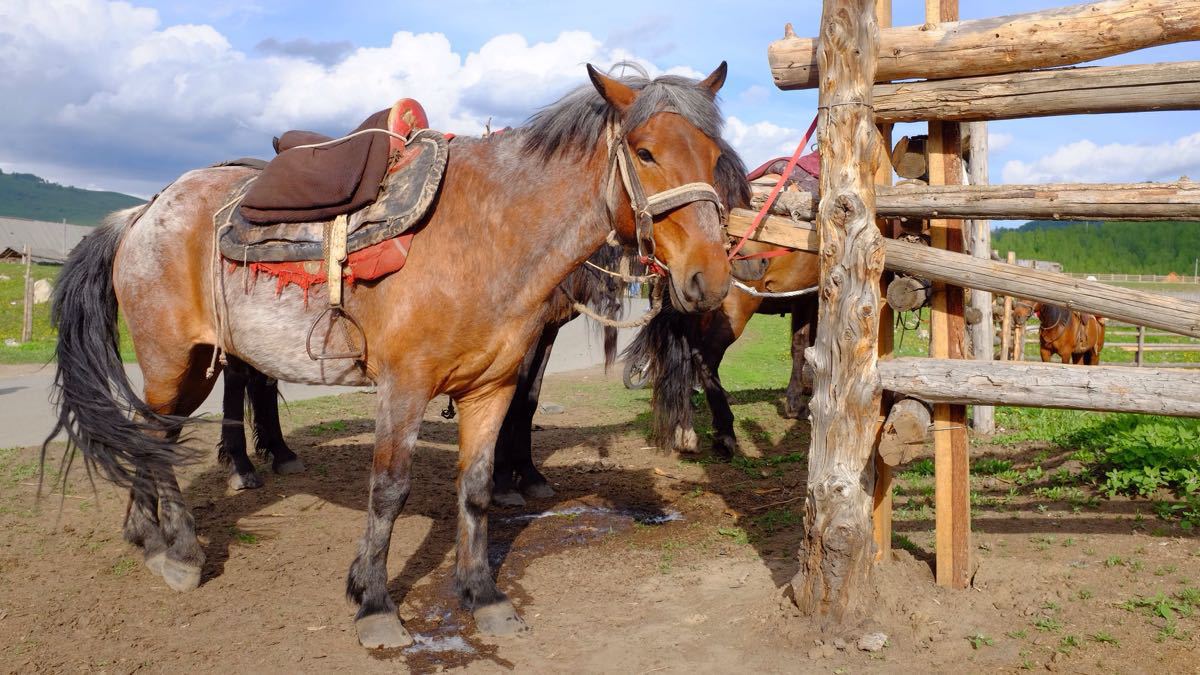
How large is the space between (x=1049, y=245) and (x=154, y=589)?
94.9m

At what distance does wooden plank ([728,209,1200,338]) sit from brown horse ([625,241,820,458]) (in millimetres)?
3353

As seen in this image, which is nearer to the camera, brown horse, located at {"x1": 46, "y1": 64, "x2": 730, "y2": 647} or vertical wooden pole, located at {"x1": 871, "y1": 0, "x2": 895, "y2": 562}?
brown horse, located at {"x1": 46, "y1": 64, "x2": 730, "y2": 647}

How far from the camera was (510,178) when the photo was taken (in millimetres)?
4117

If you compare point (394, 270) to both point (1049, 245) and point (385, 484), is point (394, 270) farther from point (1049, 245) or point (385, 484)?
point (1049, 245)

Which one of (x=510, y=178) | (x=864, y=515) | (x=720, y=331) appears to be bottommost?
(x=864, y=515)

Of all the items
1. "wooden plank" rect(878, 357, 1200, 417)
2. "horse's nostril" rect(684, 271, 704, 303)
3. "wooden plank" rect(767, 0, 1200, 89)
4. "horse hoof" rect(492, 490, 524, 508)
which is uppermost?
"wooden plank" rect(767, 0, 1200, 89)

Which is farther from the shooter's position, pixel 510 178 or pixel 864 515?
pixel 510 178

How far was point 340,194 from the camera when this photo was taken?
4.21 m

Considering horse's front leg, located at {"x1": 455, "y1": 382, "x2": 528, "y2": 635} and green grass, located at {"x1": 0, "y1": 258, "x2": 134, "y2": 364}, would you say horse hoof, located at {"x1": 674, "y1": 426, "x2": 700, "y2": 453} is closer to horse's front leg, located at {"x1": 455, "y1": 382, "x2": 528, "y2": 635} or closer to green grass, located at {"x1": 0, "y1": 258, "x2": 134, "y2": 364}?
horse's front leg, located at {"x1": 455, "y1": 382, "x2": 528, "y2": 635}

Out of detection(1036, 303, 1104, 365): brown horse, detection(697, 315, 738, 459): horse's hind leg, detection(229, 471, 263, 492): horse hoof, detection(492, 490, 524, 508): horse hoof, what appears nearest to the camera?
detection(492, 490, 524, 508): horse hoof

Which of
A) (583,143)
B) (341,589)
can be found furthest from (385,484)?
(583,143)

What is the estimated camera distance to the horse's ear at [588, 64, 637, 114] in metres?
3.69

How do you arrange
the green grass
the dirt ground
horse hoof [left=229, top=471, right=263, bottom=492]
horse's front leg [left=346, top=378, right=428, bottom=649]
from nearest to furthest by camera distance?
the dirt ground, horse's front leg [left=346, top=378, right=428, bottom=649], horse hoof [left=229, top=471, right=263, bottom=492], the green grass

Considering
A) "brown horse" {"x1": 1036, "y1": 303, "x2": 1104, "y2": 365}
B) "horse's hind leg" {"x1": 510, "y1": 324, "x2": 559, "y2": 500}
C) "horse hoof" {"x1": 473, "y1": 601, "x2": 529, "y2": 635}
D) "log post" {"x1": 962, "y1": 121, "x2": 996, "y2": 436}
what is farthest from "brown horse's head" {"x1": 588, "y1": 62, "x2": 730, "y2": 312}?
"brown horse" {"x1": 1036, "y1": 303, "x2": 1104, "y2": 365}
